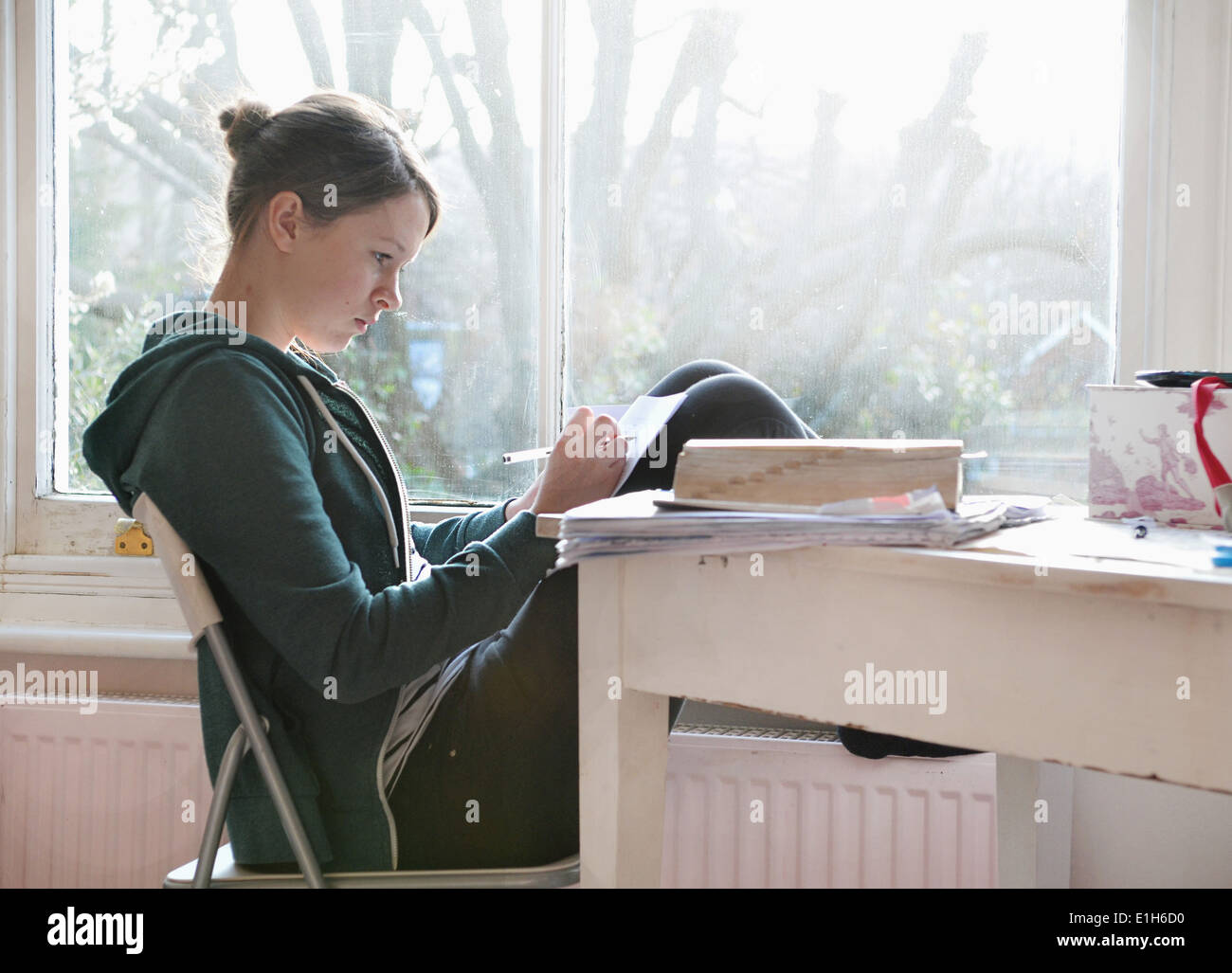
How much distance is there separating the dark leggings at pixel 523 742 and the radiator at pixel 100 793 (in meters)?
0.66

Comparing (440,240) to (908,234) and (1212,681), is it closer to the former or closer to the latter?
(908,234)

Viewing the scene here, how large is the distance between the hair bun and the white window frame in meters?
0.53

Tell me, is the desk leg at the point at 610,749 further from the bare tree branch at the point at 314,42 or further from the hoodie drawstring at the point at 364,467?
the bare tree branch at the point at 314,42

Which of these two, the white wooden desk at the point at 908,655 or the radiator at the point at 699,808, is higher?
the white wooden desk at the point at 908,655

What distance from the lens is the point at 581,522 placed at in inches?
26.7

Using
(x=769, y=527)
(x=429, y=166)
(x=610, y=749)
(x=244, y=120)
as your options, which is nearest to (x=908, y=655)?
(x=769, y=527)

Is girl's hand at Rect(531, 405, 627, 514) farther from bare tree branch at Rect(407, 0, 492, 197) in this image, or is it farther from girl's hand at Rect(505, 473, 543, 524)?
bare tree branch at Rect(407, 0, 492, 197)

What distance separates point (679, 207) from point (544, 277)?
0.70 ft

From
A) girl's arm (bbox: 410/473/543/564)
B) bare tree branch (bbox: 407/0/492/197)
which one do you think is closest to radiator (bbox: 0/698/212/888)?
girl's arm (bbox: 410/473/543/564)

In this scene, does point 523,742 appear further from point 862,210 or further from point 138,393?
point 862,210

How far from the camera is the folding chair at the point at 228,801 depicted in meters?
0.82

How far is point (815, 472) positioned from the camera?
65 cm

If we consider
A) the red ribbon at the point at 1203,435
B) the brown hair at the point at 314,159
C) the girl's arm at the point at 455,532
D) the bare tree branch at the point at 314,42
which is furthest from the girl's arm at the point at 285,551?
the bare tree branch at the point at 314,42
